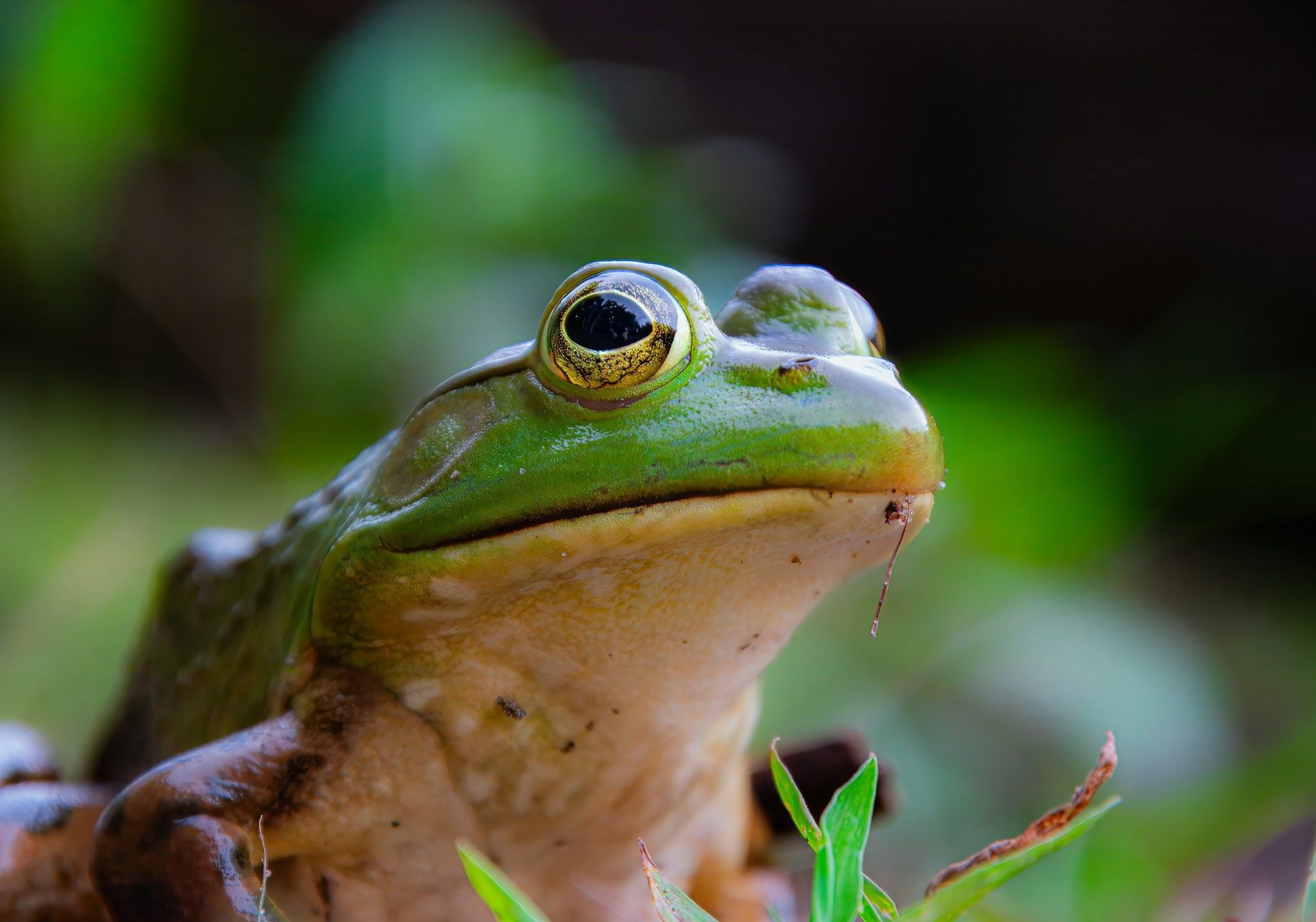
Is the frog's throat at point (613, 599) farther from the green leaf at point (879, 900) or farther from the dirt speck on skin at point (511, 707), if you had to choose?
the green leaf at point (879, 900)

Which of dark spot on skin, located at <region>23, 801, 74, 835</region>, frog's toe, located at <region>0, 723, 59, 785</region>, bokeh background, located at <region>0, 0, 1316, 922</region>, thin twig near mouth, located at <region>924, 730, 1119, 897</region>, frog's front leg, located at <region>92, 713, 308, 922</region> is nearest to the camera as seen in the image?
thin twig near mouth, located at <region>924, 730, 1119, 897</region>

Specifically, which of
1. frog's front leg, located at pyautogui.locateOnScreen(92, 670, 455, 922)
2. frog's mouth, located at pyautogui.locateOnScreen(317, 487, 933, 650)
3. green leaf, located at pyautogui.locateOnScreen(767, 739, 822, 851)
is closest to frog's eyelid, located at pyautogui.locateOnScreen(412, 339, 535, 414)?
frog's mouth, located at pyautogui.locateOnScreen(317, 487, 933, 650)

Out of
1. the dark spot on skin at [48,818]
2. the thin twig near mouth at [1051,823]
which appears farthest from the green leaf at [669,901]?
the dark spot on skin at [48,818]

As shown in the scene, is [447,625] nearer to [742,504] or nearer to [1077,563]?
[742,504]

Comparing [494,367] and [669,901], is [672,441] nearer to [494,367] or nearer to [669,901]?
[494,367]

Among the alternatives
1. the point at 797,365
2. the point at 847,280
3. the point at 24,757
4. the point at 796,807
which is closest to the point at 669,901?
the point at 796,807

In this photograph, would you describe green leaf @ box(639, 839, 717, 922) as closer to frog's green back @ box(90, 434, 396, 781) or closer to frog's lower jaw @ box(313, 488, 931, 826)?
frog's lower jaw @ box(313, 488, 931, 826)

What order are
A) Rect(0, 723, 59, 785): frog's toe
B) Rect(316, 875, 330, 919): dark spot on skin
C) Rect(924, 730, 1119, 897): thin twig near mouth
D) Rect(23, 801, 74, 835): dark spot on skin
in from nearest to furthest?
Rect(924, 730, 1119, 897): thin twig near mouth → Rect(316, 875, 330, 919): dark spot on skin → Rect(23, 801, 74, 835): dark spot on skin → Rect(0, 723, 59, 785): frog's toe
